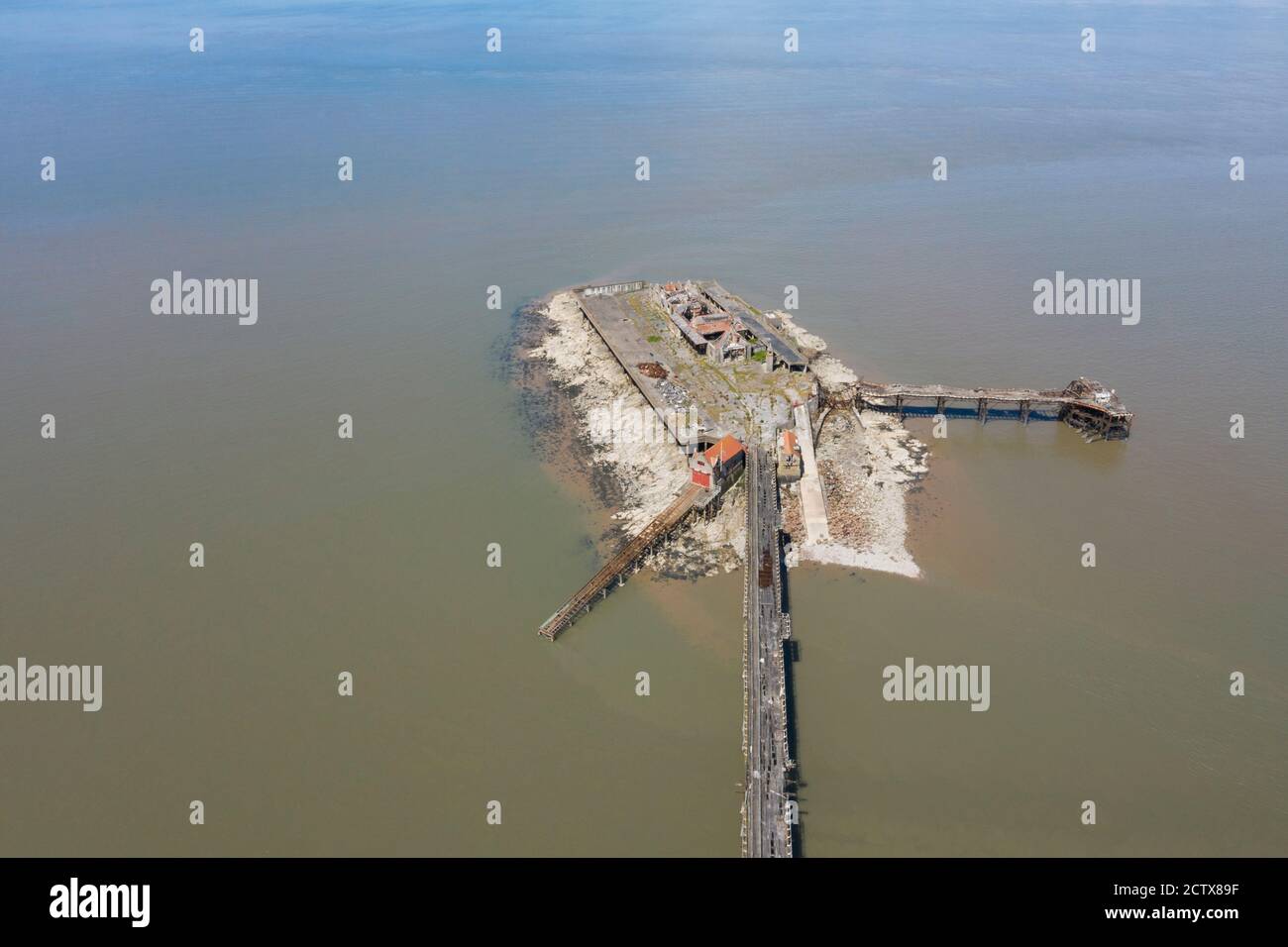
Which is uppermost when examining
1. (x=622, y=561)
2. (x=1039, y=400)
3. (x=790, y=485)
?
(x=1039, y=400)

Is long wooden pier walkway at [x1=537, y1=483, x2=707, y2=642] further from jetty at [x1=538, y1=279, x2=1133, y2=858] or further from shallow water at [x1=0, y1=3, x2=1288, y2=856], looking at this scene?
shallow water at [x1=0, y1=3, x2=1288, y2=856]

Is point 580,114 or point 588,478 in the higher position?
point 580,114

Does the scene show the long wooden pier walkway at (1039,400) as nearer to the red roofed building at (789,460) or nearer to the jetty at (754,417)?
the jetty at (754,417)

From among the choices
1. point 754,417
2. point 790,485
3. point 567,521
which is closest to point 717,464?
point 790,485

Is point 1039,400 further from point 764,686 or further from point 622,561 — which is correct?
point 764,686

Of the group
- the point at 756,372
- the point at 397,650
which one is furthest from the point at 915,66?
the point at 397,650

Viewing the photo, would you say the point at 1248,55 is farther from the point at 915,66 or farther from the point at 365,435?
Result: the point at 365,435
